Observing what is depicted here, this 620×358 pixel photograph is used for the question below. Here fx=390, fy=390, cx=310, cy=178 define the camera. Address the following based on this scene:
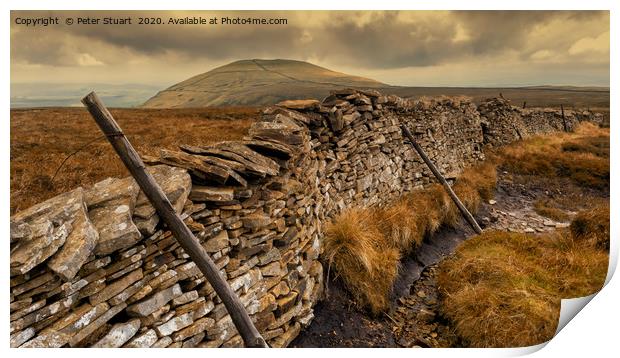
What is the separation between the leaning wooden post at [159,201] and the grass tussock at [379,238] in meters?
2.05

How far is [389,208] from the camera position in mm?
7664

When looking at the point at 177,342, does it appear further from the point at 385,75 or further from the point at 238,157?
the point at 385,75

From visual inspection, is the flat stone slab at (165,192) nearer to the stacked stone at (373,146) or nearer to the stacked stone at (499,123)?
the stacked stone at (373,146)

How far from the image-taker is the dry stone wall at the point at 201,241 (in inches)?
106

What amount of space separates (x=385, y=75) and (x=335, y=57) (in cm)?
98

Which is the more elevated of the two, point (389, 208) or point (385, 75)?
point (385, 75)

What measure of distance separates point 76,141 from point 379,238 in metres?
7.00

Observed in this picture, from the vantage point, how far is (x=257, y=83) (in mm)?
7719

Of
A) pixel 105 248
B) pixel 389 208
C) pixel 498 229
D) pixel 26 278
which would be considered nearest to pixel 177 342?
pixel 105 248

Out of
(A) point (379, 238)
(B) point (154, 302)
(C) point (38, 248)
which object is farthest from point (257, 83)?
(C) point (38, 248)

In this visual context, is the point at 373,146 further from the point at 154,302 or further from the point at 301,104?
the point at 154,302

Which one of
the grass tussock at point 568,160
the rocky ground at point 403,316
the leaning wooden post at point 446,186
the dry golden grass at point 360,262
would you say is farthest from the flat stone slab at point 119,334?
the grass tussock at point 568,160

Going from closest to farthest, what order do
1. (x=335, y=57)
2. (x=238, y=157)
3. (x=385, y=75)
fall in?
(x=238, y=157), (x=335, y=57), (x=385, y=75)

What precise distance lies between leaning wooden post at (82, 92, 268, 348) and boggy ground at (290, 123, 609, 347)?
143 centimetres
